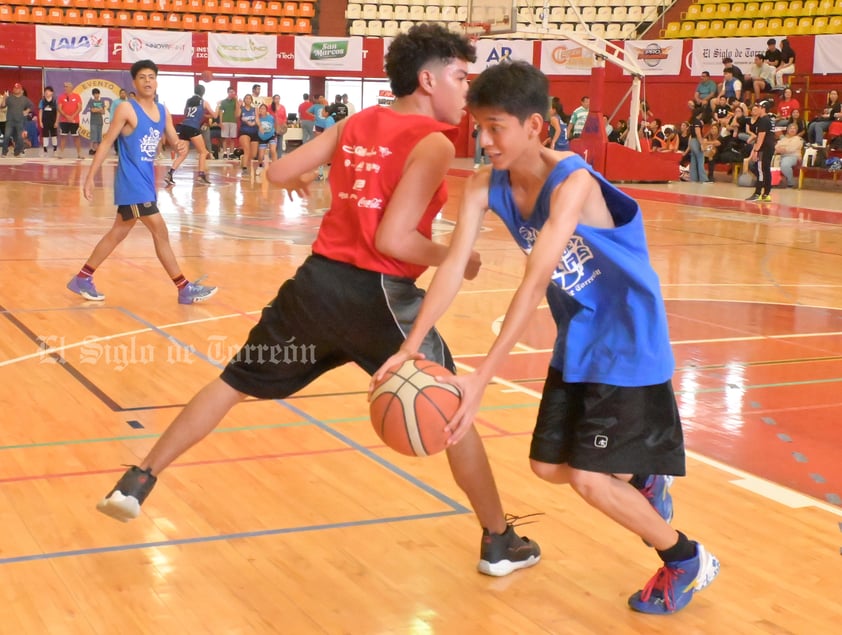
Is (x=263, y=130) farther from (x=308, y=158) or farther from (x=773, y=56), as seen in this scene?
(x=308, y=158)

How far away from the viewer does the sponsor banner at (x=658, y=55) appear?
1024 inches

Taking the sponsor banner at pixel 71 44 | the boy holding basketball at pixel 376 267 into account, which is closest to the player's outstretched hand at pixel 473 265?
the boy holding basketball at pixel 376 267

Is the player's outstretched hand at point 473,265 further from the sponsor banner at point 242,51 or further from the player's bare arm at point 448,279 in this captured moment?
the sponsor banner at point 242,51

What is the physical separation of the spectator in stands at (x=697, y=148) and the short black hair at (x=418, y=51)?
19.7 m

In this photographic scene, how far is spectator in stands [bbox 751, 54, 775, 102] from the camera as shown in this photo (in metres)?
22.8

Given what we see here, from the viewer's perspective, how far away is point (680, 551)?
10.7ft

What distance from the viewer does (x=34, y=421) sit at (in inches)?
201

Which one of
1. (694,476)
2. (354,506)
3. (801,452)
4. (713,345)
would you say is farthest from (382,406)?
(713,345)

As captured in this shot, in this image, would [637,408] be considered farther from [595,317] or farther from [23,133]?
[23,133]

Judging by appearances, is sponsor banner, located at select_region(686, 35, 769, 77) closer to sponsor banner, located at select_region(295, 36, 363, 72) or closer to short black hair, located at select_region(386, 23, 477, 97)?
sponsor banner, located at select_region(295, 36, 363, 72)

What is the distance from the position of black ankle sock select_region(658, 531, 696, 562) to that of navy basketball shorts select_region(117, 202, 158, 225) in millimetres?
5346

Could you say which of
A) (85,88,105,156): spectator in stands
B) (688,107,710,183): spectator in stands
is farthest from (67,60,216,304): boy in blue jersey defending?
(85,88,105,156): spectator in stands

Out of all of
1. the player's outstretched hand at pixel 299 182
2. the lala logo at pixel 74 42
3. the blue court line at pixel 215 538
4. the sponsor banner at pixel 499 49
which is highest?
the sponsor banner at pixel 499 49

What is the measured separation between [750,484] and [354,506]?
5.27 ft
